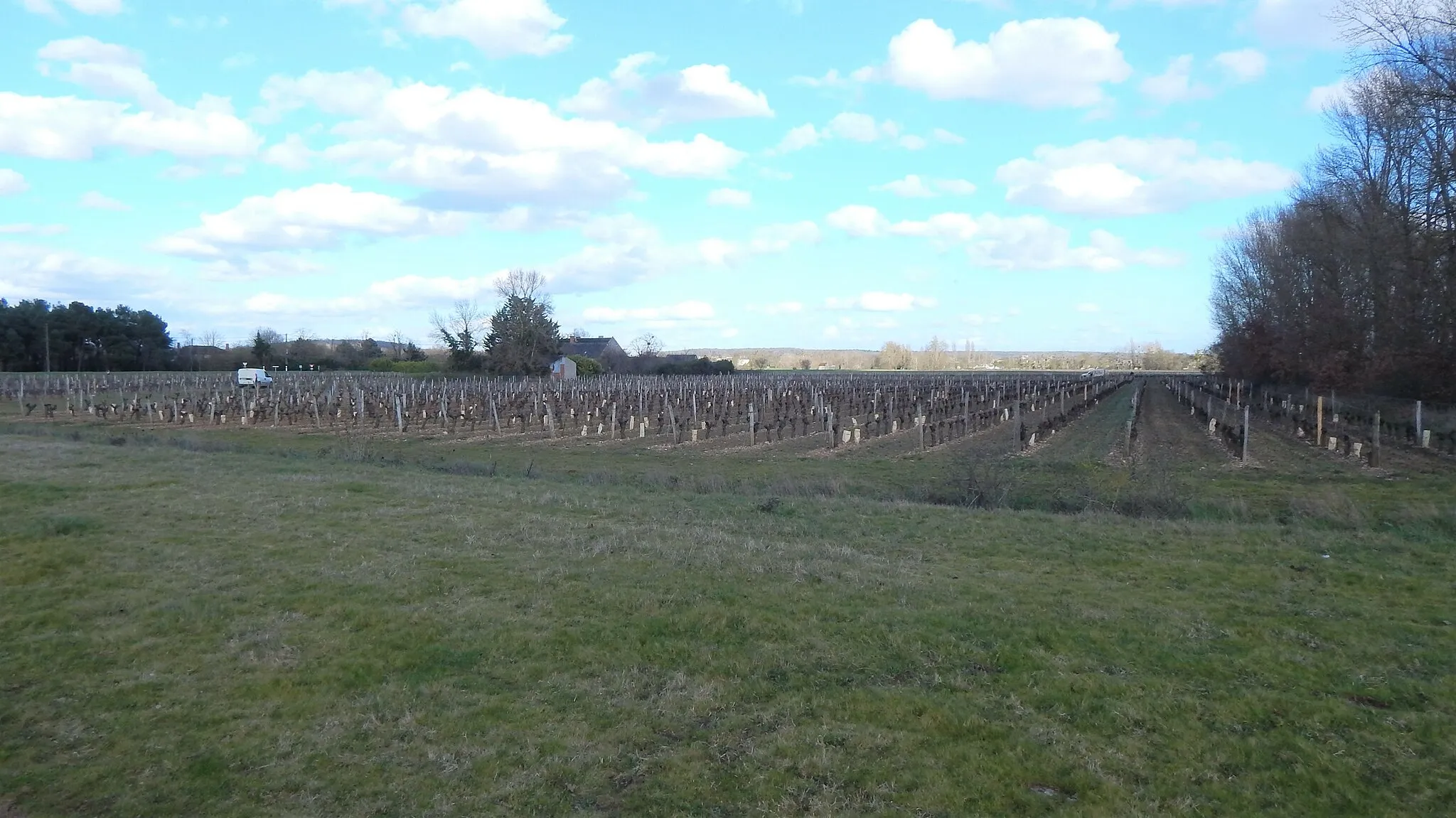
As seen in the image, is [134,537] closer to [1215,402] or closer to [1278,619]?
[1278,619]

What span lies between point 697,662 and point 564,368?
225 ft

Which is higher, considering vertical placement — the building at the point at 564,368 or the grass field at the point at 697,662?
the building at the point at 564,368

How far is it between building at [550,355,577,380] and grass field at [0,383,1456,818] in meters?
59.7

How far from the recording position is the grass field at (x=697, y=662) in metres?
4.16

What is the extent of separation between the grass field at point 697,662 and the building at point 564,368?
59.7 meters

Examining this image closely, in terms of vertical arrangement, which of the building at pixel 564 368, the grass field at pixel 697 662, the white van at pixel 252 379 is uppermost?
the building at pixel 564 368

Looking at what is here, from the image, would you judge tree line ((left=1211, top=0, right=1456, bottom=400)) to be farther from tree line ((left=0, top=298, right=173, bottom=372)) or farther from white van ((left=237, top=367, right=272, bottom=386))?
tree line ((left=0, top=298, right=173, bottom=372))

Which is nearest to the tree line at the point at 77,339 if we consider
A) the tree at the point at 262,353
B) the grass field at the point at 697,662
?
the tree at the point at 262,353

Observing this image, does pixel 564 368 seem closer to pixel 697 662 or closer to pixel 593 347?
pixel 593 347

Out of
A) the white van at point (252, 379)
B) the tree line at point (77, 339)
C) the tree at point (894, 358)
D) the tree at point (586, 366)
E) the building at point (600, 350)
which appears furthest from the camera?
the tree at point (894, 358)

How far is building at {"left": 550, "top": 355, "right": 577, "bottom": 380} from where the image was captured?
70950 mm

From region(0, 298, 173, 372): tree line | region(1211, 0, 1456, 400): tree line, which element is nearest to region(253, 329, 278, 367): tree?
region(0, 298, 173, 372): tree line

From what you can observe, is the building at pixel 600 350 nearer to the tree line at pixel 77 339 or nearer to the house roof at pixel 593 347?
the house roof at pixel 593 347

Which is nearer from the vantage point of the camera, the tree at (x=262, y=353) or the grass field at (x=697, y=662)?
the grass field at (x=697, y=662)
